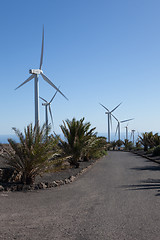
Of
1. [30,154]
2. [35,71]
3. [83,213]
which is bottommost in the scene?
[83,213]

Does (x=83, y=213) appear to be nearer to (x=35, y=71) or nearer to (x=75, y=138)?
(x=75, y=138)

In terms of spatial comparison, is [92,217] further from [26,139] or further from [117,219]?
[26,139]

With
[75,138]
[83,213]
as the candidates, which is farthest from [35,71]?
[83,213]

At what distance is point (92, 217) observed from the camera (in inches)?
220

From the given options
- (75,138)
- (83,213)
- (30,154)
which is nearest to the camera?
(83,213)

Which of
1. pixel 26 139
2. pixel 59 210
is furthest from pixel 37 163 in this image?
pixel 59 210

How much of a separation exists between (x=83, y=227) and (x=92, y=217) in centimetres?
69

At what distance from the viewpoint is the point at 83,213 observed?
5.93m

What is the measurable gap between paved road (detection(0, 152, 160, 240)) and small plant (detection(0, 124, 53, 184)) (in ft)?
3.29

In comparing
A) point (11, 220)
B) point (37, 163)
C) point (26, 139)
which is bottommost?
point (11, 220)

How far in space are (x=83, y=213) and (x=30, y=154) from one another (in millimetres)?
3882

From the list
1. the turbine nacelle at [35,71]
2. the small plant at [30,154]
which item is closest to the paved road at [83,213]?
the small plant at [30,154]

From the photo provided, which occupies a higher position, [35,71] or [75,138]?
[35,71]

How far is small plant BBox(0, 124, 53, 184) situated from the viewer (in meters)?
9.22
